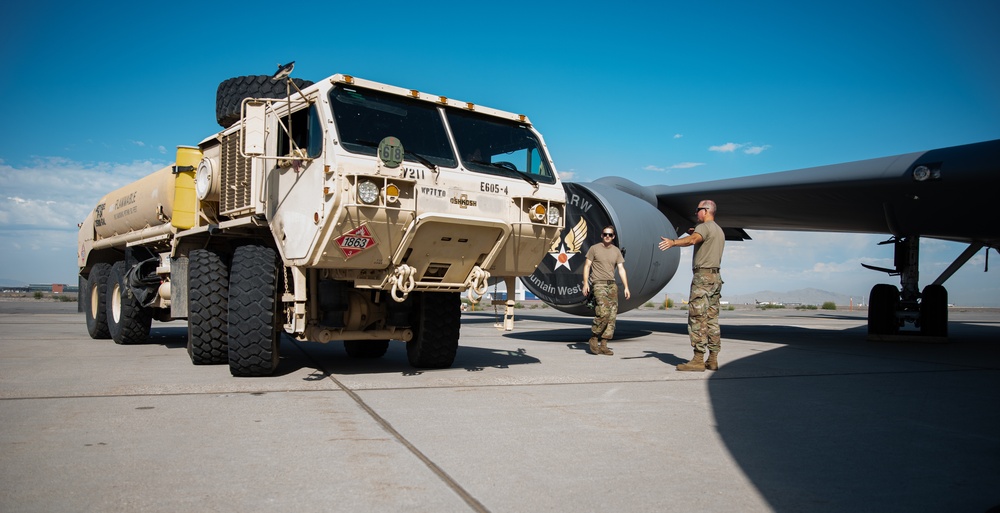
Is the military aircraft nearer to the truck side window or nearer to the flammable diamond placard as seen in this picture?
the flammable diamond placard

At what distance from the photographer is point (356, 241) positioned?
6293mm

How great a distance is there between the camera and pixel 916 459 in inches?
154

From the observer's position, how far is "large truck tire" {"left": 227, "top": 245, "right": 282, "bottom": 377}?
6.62 m

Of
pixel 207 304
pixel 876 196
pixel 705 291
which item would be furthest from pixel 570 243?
pixel 207 304

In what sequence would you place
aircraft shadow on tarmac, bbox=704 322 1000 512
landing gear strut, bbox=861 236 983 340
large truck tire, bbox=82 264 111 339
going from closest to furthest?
aircraft shadow on tarmac, bbox=704 322 1000 512
large truck tire, bbox=82 264 111 339
landing gear strut, bbox=861 236 983 340

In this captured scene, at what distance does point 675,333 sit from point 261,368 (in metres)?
9.63

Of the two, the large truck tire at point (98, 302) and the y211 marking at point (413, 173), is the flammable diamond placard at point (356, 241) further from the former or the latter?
the large truck tire at point (98, 302)

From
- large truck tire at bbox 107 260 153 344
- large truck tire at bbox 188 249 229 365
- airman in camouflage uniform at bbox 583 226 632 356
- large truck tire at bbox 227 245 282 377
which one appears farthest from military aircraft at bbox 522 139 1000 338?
large truck tire at bbox 107 260 153 344

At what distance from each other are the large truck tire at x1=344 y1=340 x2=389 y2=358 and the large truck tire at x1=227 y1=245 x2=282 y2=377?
2.21m

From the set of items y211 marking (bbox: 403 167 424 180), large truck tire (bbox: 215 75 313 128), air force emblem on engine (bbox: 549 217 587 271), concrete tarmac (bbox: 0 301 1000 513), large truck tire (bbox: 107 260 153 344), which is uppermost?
large truck tire (bbox: 215 75 313 128)

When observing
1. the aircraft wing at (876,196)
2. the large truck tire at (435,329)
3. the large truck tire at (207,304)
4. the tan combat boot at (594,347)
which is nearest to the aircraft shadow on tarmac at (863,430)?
the tan combat boot at (594,347)

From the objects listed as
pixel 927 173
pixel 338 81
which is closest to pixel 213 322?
pixel 338 81

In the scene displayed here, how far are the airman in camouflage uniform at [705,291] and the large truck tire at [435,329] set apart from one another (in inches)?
93.0

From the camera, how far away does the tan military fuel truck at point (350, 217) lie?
247 inches
